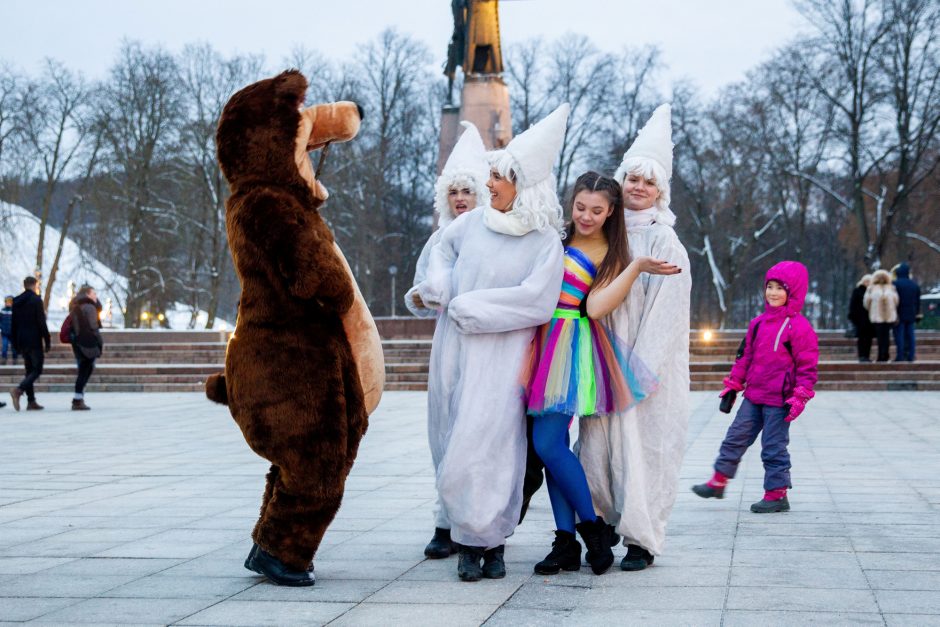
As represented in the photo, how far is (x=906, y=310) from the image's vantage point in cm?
2102

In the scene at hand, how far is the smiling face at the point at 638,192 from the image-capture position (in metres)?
5.49

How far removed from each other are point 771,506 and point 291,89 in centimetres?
359

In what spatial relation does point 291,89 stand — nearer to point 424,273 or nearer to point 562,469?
point 424,273

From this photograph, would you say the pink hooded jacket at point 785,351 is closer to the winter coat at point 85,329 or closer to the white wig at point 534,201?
the white wig at point 534,201

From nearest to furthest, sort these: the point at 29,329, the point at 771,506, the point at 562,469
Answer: the point at 562,469, the point at 771,506, the point at 29,329

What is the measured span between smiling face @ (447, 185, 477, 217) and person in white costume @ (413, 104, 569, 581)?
3.33 ft

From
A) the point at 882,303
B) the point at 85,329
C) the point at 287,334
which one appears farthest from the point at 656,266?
the point at 882,303

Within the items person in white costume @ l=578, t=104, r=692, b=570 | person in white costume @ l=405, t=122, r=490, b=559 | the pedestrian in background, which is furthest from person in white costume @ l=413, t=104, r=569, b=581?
the pedestrian in background

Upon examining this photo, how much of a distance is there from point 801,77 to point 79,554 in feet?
113

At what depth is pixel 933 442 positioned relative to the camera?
10.8 meters

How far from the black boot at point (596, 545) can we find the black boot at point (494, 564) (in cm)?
35

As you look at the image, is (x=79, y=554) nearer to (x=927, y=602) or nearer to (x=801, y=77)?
(x=927, y=602)

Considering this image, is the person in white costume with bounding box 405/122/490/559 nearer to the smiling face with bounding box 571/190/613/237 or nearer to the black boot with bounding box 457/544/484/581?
the smiling face with bounding box 571/190/613/237

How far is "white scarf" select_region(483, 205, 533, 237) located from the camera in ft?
16.9
